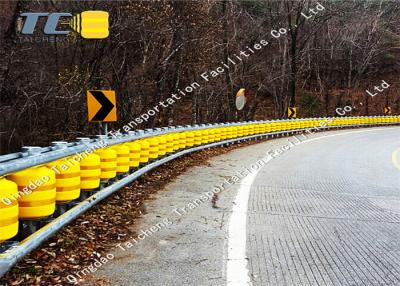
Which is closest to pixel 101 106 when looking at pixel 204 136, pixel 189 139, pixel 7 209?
pixel 7 209

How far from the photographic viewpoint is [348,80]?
181 ft

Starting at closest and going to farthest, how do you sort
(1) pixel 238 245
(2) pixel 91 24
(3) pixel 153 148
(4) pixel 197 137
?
(1) pixel 238 245 → (3) pixel 153 148 → (4) pixel 197 137 → (2) pixel 91 24

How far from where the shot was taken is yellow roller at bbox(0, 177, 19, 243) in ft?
11.1

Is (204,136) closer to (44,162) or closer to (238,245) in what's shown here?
(238,245)

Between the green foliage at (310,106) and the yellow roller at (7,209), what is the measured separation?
1831 inches

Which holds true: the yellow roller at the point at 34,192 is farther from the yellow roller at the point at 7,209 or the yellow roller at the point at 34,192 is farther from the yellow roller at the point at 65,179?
the yellow roller at the point at 65,179

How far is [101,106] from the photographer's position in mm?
8188

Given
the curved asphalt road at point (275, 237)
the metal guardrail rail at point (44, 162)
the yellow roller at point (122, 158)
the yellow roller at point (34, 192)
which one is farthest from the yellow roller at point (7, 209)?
the yellow roller at point (122, 158)

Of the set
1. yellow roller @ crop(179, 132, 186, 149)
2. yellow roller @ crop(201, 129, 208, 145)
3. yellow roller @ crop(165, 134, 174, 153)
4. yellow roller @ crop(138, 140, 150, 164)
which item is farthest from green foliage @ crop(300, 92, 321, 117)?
yellow roller @ crop(138, 140, 150, 164)

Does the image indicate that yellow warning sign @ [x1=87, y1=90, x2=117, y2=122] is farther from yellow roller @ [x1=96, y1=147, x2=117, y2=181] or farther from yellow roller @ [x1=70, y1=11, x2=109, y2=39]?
yellow roller @ [x1=70, y1=11, x2=109, y2=39]

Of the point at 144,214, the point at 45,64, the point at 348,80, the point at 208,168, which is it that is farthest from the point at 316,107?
the point at 144,214

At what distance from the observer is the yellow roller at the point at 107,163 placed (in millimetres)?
6419

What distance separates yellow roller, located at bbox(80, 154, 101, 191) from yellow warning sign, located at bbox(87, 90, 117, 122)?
2.51 meters

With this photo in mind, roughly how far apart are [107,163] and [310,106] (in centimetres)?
4459
